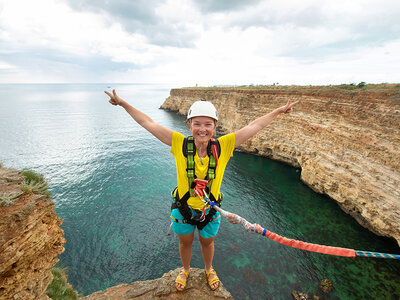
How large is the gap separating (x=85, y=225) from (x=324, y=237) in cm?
1868

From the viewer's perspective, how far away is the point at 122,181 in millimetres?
20734

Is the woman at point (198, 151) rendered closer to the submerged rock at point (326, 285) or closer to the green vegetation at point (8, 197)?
the green vegetation at point (8, 197)

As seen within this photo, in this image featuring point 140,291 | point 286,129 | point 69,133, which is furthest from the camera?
point 69,133

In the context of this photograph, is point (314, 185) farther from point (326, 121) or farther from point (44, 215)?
point (44, 215)

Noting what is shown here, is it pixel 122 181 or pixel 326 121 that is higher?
pixel 326 121

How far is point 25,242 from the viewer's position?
3.96 meters

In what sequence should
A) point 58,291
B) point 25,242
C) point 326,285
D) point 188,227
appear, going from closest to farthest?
1. point 188,227
2. point 25,242
3. point 58,291
4. point 326,285

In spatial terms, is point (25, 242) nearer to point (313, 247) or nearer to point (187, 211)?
point (187, 211)

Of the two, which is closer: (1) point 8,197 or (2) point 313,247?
(2) point 313,247

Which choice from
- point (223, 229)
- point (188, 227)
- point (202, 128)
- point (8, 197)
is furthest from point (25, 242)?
point (223, 229)

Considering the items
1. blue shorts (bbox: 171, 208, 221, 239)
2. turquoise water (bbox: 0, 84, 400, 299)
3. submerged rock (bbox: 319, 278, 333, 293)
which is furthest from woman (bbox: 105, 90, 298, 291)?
submerged rock (bbox: 319, 278, 333, 293)

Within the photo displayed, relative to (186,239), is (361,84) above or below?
above

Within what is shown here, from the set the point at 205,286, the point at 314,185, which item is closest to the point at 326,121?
the point at 314,185

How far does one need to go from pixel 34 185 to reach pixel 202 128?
6604 millimetres
